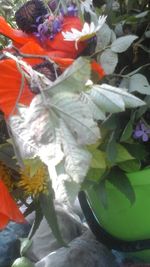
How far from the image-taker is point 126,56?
0.45m

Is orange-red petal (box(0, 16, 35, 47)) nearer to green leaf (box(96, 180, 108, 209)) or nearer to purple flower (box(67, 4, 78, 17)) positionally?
purple flower (box(67, 4, 78, 17))

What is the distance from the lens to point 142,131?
0.41m

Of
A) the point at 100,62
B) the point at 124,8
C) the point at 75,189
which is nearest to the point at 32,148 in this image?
Result: the point at 75,189

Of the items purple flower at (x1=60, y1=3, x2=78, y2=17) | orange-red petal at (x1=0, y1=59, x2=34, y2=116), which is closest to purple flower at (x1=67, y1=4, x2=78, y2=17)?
purple flower at (x1=60, y1=3, x2=78, y2=17)

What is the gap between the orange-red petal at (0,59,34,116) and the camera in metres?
0.31

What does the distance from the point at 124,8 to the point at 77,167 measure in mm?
316

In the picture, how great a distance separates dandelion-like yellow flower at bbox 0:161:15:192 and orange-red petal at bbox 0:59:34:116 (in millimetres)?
103

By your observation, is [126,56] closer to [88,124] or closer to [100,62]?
[100,62]

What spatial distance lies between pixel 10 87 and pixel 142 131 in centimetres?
15

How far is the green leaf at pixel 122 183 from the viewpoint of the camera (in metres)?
0.41

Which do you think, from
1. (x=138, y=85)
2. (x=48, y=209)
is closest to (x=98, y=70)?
(x=138, y=85)

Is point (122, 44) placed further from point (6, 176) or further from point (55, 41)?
point (6, 176)

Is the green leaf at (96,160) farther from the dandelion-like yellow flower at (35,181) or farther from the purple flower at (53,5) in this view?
the purple flower at (53,5)

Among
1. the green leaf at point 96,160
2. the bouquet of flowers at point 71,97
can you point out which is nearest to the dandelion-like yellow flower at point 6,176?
the bouquet of flowers at point 71,97
